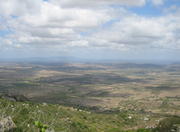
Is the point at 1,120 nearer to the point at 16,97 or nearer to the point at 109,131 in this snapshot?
the point at 109,131

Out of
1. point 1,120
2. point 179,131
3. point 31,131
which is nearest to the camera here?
point 1,120

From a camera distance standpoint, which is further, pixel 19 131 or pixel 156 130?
pixel 156 130

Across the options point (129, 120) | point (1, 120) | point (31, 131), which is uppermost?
point (1, 120)

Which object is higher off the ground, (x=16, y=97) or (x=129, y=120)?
(x=16, y=97)

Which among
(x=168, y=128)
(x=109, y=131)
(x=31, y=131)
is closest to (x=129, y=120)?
(x=109, y=131)

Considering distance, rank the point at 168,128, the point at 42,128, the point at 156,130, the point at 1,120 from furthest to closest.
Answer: the point at 156,130
the point at 168,128
the point at 1,120
the point at 42,128

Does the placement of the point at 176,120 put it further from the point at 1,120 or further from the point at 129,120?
the point at 129,120

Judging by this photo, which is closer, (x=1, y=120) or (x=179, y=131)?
(x=1, y=120)

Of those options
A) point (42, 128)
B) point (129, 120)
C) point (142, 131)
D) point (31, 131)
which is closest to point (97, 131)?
point (142, 131)

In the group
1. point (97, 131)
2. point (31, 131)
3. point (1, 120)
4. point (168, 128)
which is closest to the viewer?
point (1, 120)
